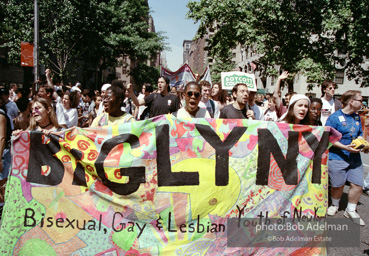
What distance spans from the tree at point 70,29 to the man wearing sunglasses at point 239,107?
1537 centimetres

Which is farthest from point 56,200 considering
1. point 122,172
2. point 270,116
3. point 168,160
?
point 270,116

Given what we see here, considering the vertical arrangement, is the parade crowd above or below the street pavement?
above

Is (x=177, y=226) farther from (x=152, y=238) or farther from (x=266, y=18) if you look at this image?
(x=266, y=18)

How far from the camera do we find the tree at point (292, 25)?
14383mm

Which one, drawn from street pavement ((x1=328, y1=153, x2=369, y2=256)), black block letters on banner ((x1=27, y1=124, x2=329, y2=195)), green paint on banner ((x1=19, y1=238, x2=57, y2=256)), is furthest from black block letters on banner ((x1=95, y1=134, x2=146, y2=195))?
street pavement ((x1=328, y1=153, x2=369, y2=256))

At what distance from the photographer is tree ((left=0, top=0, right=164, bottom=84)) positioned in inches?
635

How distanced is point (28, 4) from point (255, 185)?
18.0m

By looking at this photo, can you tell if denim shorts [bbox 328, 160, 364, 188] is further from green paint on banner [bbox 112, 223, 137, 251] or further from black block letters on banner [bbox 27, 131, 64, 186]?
black block letters on banner [bbox 27, 131, 64, 186]

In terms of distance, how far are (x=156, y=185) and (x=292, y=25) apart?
1506cm

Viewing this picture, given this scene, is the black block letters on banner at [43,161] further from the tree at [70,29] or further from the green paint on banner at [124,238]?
the tree at [70,29]

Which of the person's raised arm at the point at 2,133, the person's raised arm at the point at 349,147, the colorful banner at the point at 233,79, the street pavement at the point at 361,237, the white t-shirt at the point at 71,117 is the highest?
the colorful banner at the point at 233,79

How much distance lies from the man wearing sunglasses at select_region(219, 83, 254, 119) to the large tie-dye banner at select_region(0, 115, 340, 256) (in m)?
1.16

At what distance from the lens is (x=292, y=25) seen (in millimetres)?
15242

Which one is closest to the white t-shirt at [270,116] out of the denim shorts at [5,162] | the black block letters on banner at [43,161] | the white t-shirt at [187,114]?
the white t-shirt at [187,114]
